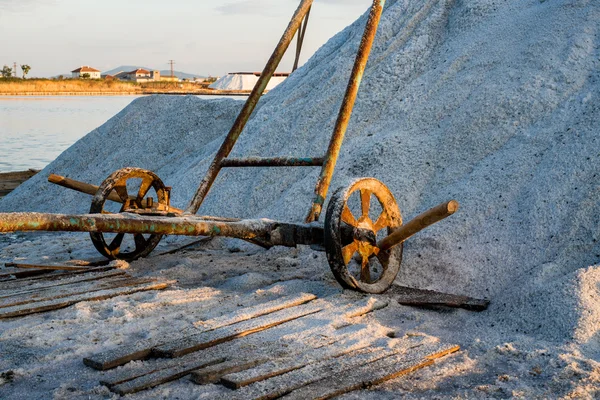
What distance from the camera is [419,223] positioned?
454cm

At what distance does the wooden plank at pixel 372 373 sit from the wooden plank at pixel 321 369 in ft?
0.11

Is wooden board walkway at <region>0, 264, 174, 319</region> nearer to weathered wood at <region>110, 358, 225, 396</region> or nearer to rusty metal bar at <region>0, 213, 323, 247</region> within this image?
rusty metal bar at <region>0, 213, 323, 247</region>

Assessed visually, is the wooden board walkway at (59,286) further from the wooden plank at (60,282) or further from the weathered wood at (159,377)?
the weathered wood at (159,377)

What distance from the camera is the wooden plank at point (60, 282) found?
4812 mm

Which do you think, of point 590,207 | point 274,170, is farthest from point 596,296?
point 274,170

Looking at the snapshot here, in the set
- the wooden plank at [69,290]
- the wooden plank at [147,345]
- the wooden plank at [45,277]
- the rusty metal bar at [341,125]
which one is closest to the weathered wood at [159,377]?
the wooden plank at [147,345]

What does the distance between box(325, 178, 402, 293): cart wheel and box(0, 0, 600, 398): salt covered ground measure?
28 cm

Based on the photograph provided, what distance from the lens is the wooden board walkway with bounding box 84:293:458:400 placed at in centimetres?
316

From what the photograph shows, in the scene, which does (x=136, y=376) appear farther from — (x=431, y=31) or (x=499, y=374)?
(x=431, y=31)

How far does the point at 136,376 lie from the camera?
323cm

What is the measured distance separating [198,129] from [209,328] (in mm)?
7823

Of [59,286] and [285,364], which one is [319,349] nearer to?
[285,364]

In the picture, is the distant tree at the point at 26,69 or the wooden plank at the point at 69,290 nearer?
the wooden plank at the point at 69,290

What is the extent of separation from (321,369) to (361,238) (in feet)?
4.93
